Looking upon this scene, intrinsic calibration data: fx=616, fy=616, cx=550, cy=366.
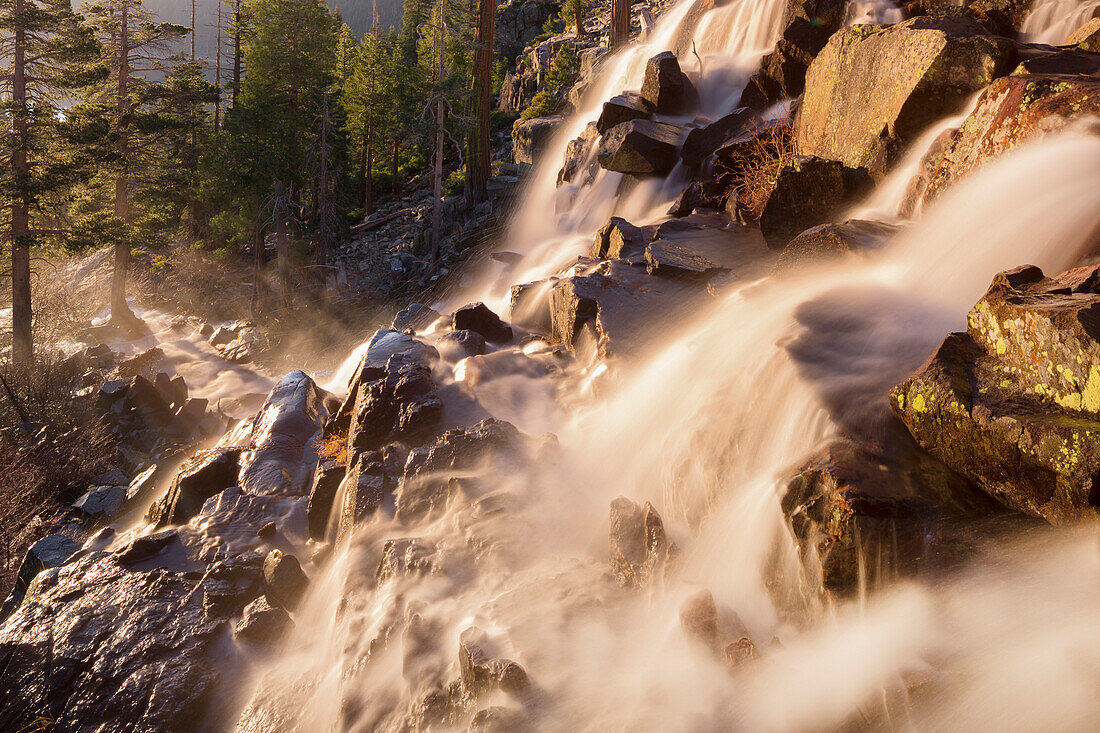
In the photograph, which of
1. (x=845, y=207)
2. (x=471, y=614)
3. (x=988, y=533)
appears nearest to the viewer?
(x=988, y=533)

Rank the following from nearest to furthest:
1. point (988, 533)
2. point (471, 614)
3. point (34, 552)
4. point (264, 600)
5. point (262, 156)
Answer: point (988, 533) < point (471, 614) < point (264, 600) < point (34, 552) < point (262, 156)

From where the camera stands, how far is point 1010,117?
768 centimetres

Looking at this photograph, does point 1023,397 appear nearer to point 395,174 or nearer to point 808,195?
point 808,195

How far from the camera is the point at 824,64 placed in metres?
11.8

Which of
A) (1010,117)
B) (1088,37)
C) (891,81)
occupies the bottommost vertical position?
(1010,117)

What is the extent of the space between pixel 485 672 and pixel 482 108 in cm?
2434

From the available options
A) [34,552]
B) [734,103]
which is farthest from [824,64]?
[34,552]

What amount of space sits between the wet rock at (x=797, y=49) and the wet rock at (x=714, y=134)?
141 centimetres

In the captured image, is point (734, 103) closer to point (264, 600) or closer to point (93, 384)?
point (264, 600)

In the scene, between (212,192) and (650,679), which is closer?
(650,679)

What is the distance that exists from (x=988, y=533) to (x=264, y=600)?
23.9 feet

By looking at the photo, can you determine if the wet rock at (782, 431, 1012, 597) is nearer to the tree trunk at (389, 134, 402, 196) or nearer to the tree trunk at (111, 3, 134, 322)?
the tree trunk at (111, 3, 134, 322)

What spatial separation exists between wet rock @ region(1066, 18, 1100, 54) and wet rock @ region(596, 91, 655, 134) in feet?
31.1

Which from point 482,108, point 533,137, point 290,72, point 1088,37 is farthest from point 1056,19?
point 290,72
